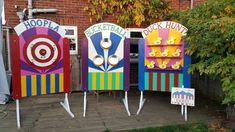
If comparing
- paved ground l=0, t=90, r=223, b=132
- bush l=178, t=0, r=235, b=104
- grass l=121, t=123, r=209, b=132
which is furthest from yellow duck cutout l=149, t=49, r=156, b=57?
grass l=121, t=123, r=209, b=132

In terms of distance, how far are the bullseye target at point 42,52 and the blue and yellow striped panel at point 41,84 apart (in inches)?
8.9

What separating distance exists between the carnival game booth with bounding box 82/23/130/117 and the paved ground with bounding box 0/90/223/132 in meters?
0.40

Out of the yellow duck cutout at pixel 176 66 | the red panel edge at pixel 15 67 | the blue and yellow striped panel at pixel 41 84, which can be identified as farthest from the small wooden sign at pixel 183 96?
the red panel edge at pixel 15 67

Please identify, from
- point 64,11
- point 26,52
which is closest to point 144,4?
point 64,11

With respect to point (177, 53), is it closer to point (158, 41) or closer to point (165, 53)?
point (165, 53)

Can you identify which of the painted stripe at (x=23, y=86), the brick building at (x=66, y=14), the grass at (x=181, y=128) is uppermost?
the brick building at (x=66, y=14)

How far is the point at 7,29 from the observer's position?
7.38m

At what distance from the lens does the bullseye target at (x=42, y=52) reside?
5.08m

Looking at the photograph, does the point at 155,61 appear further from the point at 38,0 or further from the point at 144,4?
the point at 38,0

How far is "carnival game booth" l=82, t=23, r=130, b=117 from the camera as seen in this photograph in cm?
557

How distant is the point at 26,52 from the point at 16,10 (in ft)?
10.1

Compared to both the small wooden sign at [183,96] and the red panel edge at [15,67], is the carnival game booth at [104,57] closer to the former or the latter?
the small wooden sign at [183,96]

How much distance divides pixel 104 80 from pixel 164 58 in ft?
4.47

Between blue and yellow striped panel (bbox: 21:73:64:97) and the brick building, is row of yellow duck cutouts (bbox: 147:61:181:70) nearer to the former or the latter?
blue and yellow striped panel (bbox: 21:73:64:97)
